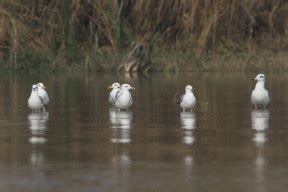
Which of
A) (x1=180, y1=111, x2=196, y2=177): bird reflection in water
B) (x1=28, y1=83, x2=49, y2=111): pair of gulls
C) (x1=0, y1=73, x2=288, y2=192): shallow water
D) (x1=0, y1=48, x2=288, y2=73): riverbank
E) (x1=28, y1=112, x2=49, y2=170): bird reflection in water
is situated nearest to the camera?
(x1=0, y1=73, x2=288, y2=192): shallow water

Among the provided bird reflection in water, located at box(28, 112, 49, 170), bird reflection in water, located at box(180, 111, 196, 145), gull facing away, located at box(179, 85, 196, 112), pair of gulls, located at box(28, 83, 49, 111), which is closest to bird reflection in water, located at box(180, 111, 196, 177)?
bird reflection in water, located at box(180, 111, 196, 145)

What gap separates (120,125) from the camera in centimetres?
1622

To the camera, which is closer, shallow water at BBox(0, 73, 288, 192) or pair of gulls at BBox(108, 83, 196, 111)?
shallow water at BBox(0, 73, 288, 192)

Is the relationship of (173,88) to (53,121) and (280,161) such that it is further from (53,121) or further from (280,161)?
(280,161)

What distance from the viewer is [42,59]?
34906mm

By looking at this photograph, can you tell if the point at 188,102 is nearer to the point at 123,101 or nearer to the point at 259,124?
the point at 123,101

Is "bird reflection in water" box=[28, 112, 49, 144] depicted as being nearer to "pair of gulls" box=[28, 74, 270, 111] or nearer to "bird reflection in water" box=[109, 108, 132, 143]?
"pair of gulls" box=[28, 74, 270, 111]

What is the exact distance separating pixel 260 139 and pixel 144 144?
1.59m

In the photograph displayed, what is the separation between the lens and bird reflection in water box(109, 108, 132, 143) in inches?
559

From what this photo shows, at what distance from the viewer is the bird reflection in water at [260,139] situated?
411 inches

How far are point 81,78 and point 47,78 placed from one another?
983mm

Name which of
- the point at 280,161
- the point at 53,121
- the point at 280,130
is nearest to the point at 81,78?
the point at 53,121

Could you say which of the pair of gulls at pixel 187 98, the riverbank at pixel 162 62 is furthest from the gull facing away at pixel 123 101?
the riverbank at pixel 162 62

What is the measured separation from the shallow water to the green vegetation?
1110cm
